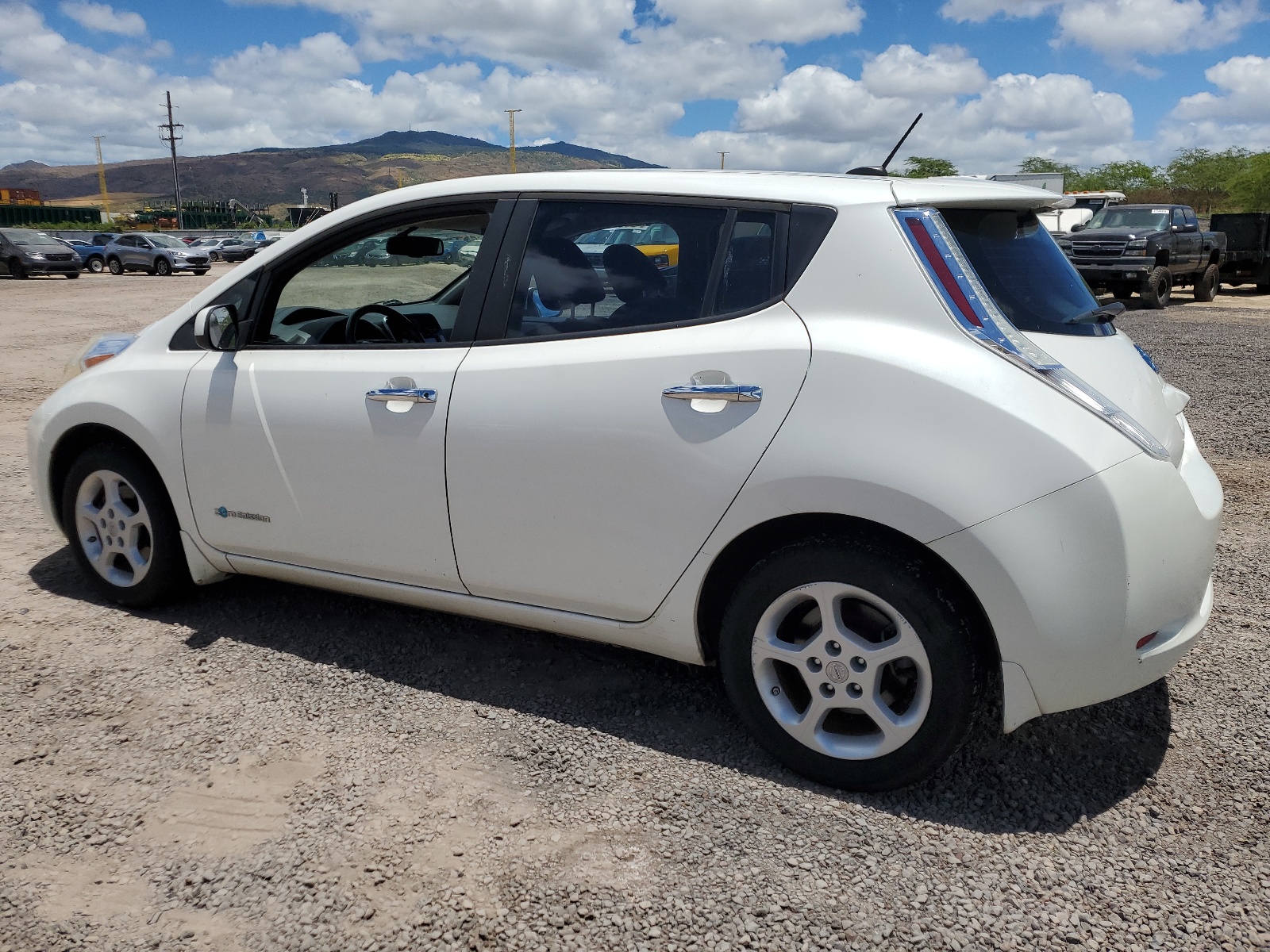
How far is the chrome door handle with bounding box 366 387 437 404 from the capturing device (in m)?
3.17

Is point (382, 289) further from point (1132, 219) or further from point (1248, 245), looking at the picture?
point (1248, 245)

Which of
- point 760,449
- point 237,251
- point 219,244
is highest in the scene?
point 760,449

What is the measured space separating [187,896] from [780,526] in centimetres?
175

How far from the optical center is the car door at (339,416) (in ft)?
10.6

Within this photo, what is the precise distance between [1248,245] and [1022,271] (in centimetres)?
2443

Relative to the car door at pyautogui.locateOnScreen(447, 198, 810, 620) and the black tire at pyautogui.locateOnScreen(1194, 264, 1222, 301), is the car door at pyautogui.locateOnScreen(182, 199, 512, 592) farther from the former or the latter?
the black tire at pyautogui.locateOnScreen(1194, 264, 1222, 301)

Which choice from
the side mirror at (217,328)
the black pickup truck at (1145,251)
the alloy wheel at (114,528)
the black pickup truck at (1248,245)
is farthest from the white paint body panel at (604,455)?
the black pickup truck at (1248,245)

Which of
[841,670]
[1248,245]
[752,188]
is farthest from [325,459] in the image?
[1248,245]

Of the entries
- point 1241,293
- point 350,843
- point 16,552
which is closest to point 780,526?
point 350,843

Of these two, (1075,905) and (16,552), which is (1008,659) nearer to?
(1075,905)

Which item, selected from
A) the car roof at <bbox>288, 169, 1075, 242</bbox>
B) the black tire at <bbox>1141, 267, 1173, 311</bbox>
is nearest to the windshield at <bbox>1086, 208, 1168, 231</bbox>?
the black tire at <bbox>1141, 267, 1173, 311</bbox>

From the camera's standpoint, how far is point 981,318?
2.58 meters

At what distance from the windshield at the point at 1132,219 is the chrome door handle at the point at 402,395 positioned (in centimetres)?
1959

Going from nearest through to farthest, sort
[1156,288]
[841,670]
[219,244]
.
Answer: [841,670], [1156,288], [219,244]
